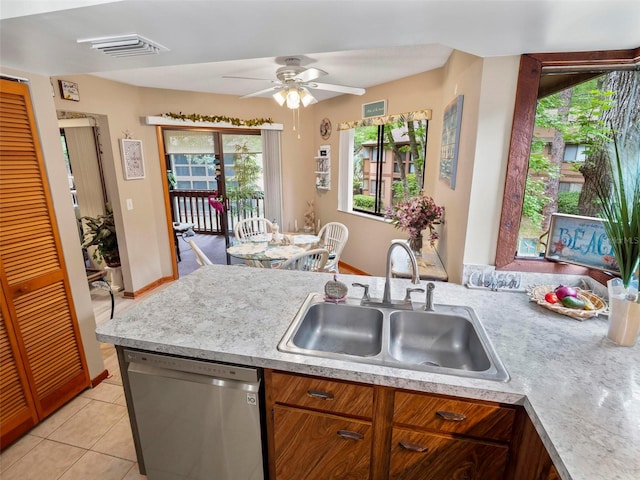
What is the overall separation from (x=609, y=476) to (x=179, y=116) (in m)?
4.59

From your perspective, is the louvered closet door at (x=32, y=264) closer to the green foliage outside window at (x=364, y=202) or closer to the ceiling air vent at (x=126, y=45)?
the ceiling air vent at (x=126, y=45)

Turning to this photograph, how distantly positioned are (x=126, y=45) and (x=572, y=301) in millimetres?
2359

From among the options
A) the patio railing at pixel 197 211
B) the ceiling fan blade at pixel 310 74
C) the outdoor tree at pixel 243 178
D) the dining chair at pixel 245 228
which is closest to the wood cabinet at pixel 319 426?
the ceiling fan blade at pixel 310 74

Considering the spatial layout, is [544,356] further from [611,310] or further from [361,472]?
[361,472]

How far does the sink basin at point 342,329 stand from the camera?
1.54m

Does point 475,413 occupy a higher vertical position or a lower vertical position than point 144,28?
lower

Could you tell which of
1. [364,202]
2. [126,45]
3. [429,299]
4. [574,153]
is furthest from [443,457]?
[364,202]

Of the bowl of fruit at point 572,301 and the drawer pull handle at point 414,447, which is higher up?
the bowl of fruit at point 572,301

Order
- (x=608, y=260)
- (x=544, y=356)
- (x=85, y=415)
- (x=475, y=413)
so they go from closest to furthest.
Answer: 1. (x=475, y=413)
2. (x=544, y=356)
3. (x=608, y=260)
4. (x=85, y=415)

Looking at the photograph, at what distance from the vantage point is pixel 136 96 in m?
3.77

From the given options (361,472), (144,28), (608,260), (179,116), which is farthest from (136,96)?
(608,260)

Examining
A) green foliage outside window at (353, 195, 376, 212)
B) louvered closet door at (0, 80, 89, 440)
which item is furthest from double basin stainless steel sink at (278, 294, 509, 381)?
green foliage outside window at (353, 195, 376, 212)

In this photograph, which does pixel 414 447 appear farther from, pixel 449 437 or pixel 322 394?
pixel 322 394

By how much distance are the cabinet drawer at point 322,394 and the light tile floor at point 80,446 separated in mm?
1161
